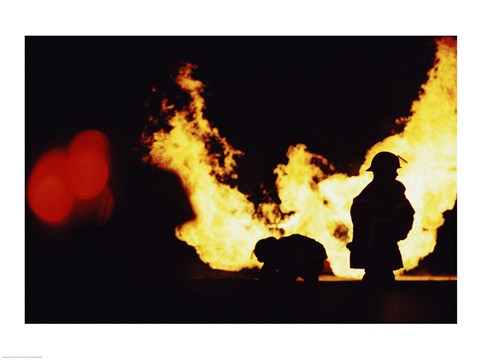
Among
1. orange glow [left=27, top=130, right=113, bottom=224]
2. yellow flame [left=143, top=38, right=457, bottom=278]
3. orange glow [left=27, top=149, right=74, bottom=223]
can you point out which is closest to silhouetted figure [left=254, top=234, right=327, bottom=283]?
yellow flame [left=143, top=38, right=457, bottom=278]

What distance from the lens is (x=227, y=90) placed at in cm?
780

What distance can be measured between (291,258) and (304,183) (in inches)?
36.3

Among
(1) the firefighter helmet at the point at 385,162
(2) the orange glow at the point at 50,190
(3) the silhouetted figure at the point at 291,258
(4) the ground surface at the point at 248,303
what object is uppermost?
(1) the firefighter helmet at the point at 385,162

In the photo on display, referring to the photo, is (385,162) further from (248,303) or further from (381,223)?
(248,303)

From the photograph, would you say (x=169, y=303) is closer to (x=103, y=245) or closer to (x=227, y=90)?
(x=103, y=245)

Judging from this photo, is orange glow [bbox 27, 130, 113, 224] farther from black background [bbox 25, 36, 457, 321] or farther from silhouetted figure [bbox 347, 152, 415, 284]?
silhouetted figure [bbox 347, 152, 415, 284]

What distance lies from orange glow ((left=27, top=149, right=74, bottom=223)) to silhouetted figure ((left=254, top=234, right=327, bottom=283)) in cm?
220

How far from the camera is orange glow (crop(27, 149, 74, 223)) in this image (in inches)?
294

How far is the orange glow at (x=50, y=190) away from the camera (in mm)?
7457

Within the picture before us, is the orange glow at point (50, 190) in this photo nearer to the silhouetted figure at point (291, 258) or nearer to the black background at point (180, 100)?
the black background at point (180, 100)

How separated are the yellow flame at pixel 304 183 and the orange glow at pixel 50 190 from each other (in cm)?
100

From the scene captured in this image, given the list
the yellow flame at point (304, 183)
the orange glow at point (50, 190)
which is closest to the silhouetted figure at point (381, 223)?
the yellow flame at point (304, 183)

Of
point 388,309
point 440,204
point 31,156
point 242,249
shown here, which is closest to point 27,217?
point 31,156

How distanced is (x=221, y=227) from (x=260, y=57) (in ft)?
6.18
